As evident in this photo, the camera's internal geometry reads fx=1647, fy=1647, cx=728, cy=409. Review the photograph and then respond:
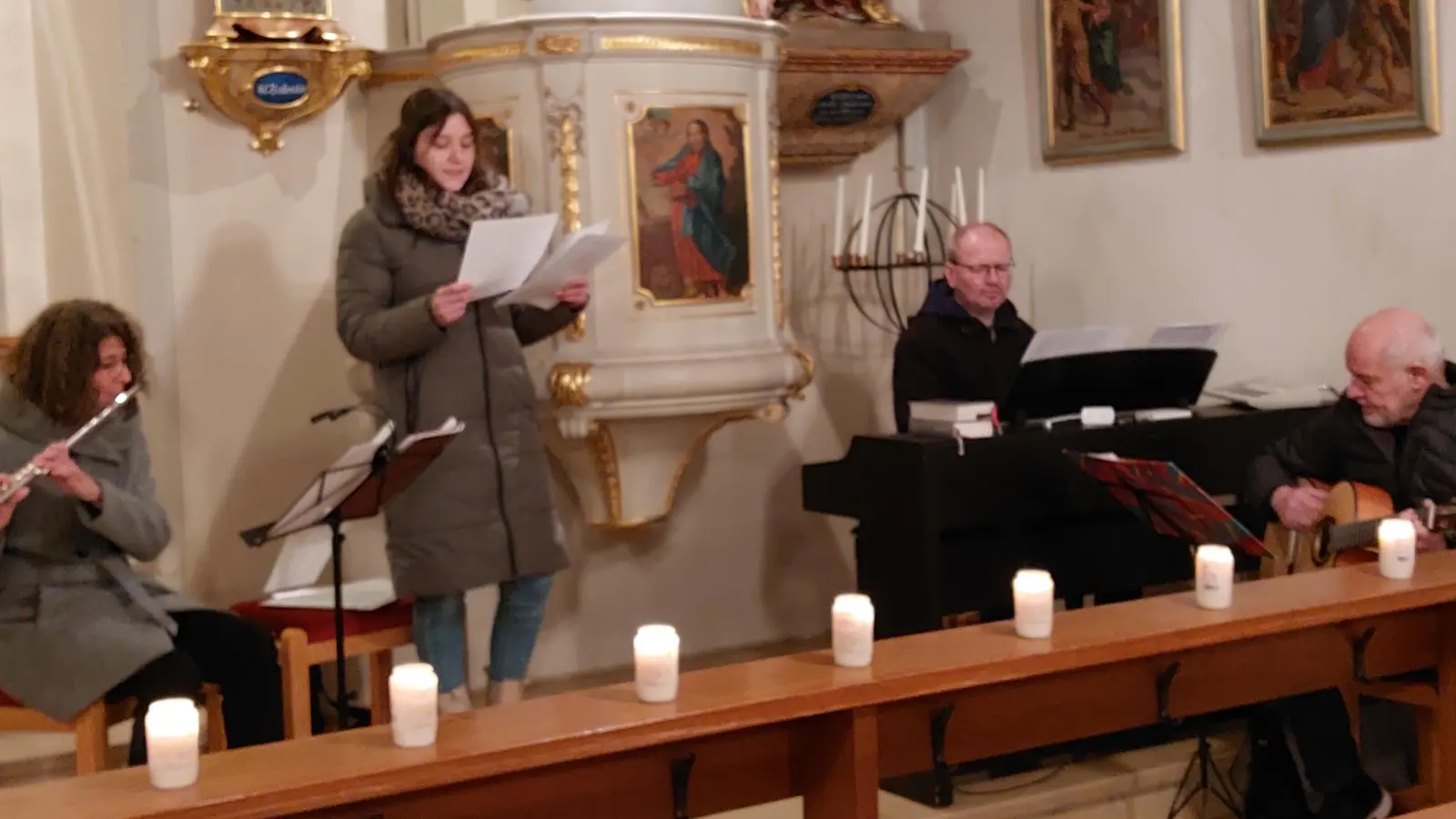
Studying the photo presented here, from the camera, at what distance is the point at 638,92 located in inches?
182

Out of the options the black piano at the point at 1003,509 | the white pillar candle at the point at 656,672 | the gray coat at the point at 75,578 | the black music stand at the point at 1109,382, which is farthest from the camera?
the black music stand at the point at 1109,382

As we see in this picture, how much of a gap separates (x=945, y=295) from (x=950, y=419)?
2.41 feet

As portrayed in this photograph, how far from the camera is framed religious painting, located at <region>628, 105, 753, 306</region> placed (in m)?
4.68

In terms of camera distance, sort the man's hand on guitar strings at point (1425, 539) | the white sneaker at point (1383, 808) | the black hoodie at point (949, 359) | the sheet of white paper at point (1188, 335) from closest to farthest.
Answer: the man's hand on guitar strings at point (1425, 539)
the white sneaker at point (1383, 808)
the sheet of white paper at point (1188, 335)
the black hoodie at point (949, 359)

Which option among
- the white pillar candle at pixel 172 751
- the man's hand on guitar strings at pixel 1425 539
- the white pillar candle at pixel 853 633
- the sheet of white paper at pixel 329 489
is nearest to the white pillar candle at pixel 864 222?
the man's hand on guitar strings at pixel 1425 539

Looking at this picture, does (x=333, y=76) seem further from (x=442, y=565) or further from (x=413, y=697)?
(x=413, y=697)

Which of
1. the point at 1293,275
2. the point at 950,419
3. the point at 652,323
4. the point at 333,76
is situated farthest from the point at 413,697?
the point at 1293,275

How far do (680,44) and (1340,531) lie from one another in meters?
2.24

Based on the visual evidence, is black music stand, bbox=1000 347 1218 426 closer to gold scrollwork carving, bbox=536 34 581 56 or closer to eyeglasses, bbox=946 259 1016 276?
eyeglasses, bbox=946 259 1016 276

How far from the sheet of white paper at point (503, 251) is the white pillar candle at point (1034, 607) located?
54.5 inches

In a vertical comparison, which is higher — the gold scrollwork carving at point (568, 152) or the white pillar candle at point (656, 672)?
the gold scrollwork carving at point (568, 152)

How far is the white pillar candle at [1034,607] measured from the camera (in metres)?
2.68

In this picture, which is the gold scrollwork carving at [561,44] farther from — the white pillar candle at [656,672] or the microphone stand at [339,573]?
the white pillar candle at [656,672]

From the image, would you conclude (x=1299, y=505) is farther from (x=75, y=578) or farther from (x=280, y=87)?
(x=280, y=87)
